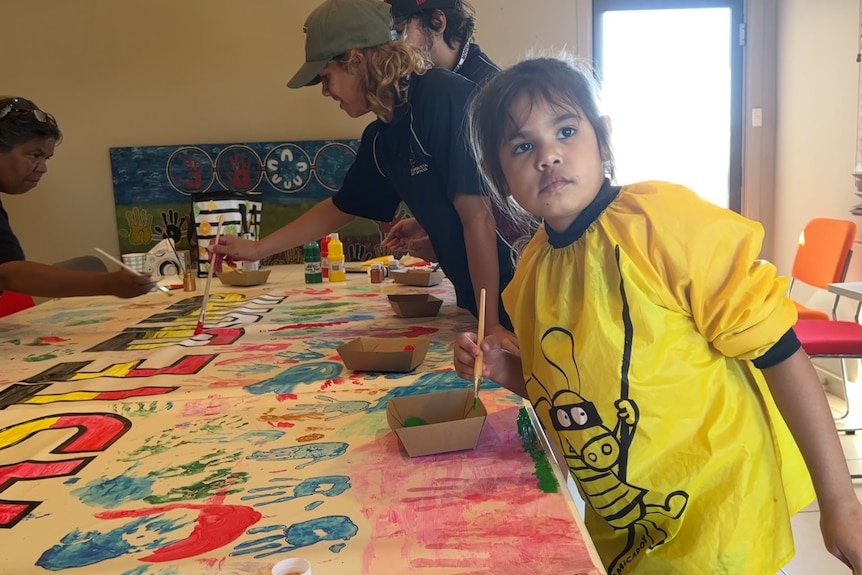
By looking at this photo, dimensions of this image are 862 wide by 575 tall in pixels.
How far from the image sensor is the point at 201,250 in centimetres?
329

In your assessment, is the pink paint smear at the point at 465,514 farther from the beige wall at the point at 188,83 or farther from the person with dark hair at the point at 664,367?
the beige wall at the point at 188,83

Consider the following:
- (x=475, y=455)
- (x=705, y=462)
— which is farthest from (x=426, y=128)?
(x=705, y=462)

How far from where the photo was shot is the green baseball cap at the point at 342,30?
4.72 feet

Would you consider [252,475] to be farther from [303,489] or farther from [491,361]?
[491,361]

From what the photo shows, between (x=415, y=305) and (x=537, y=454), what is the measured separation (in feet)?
3.14

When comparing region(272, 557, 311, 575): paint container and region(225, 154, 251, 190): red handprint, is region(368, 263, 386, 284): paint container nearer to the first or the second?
region(225, 154, 251, 190): red handprint

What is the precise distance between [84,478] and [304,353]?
0.65 meters

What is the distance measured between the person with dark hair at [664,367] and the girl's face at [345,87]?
0.64 meters

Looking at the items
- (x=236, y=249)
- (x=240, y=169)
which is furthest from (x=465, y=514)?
(x=240, y=169)

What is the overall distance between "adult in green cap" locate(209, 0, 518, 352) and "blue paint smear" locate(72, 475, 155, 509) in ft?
2.12

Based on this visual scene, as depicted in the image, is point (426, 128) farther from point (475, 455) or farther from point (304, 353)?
point (475, 455)

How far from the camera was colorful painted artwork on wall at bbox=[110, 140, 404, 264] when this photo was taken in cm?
373

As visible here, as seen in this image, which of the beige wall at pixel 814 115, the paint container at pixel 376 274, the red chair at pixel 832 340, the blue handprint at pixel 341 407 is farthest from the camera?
the beige wall at pixel 814 115

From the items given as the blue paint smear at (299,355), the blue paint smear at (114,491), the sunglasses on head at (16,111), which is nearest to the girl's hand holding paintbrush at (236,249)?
the blue paint smear at (299,355)
